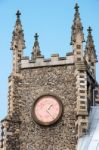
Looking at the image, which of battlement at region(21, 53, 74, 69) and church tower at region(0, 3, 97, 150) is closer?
church tower at region(0, 3, 97, 150)

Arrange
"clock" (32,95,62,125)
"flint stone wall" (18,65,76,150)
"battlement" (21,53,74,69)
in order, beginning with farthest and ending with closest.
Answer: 1. "battlement" (21,53,74,69)
2. "clock" (32,95,62,125)
3. "flint stone wall" (18,65,76,150)

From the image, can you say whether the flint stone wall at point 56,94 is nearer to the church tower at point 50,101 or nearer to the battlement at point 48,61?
the church tower at point 50,101

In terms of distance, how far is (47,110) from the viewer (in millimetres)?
33500

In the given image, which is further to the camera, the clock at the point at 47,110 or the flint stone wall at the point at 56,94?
the clock at the point at 47,110

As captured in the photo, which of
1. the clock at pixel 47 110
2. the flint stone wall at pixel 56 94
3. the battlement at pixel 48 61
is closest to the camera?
the flint stone wall at pixel 56 94

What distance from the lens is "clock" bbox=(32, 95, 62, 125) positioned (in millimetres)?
33094

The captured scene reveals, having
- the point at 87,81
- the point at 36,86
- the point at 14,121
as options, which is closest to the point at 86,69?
the point at 87,81

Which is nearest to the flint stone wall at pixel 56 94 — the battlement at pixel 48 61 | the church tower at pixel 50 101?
the church tower at pixel 50 101

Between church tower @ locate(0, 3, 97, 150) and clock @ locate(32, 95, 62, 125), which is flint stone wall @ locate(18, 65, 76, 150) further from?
clock @ locate(32, 95, 62, 125)

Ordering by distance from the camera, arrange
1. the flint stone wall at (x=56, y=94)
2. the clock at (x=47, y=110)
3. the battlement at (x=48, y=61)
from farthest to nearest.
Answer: the battlement at (x=48, y=61), the clock at (x=47, y=110), the flint stone wall at (x=56, y=94)

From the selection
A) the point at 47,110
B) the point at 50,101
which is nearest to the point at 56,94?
the point at 50,101

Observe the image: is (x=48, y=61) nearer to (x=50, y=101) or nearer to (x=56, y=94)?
(x=56, y=94)

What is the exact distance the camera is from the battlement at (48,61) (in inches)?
1337

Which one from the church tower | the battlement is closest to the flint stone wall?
the church tower
